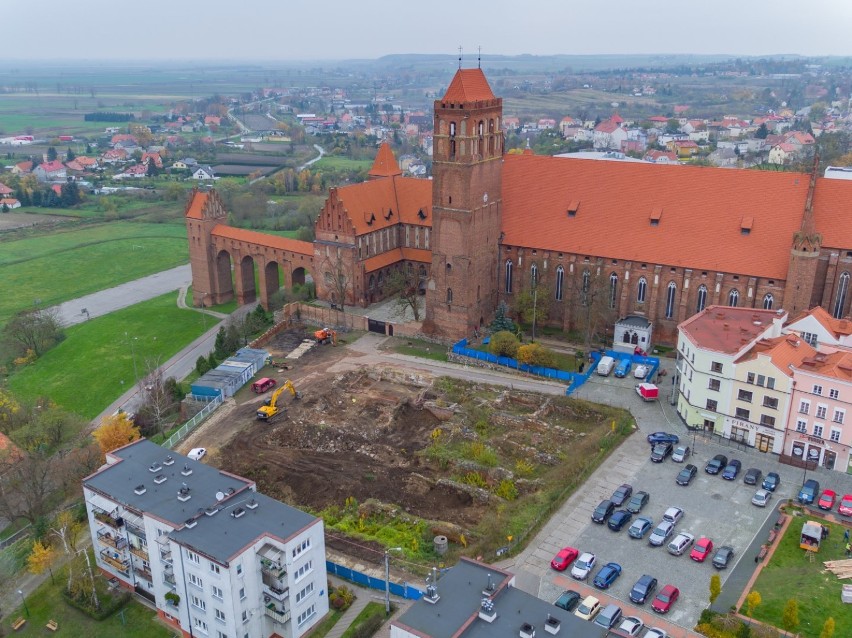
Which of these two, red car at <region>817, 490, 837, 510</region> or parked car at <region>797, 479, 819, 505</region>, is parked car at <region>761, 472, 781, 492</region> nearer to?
parked car at <region>797, 479, 819, 505</region>

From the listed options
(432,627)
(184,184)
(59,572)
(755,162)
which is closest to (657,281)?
(432,627)

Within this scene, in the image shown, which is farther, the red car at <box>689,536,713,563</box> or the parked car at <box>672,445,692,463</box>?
the parked car at <box>672,445,692,463</box>

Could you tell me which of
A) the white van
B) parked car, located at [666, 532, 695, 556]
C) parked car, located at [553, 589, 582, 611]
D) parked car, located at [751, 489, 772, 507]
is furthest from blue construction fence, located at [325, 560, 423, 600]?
the white van

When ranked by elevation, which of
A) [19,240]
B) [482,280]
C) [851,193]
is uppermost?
[851,193]

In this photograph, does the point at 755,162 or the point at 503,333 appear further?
the point at 755,162

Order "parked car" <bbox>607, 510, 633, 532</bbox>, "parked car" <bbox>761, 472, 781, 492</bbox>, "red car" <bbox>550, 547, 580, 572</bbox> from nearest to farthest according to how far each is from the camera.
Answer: "red car" <bbox>550, 547, 580, 572</bbox> → "parked car" <bbox>607, 510, 633, 532</bbox> → "parked car" <bbox>761, 472, 781, 492</bbox>

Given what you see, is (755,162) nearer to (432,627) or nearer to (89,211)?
(89,211)

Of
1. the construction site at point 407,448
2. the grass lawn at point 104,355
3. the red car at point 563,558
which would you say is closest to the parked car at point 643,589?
the red car at point 563,558
